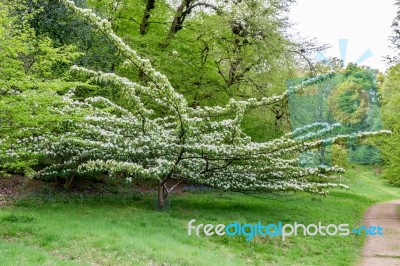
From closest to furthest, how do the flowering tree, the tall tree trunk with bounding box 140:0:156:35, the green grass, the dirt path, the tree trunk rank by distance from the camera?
the green grass < the dirt path < the flowering tree < the tree trunk < the tall tree trunk with bounding box 140:0:156:35

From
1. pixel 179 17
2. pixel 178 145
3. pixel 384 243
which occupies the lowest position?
pixel 384 243

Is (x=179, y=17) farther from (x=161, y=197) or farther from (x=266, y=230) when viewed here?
(x=266, y=230)

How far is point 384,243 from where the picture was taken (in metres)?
11.7

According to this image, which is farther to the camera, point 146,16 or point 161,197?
point 146,16

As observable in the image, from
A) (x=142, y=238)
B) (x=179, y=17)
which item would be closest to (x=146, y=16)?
(x=179, y=17)

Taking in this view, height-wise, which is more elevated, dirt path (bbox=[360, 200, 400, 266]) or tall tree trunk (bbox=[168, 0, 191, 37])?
tall tree trunk (bbox=[168, 0, 191, 37])

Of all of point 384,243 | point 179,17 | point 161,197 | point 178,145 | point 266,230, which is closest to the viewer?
point 178,145

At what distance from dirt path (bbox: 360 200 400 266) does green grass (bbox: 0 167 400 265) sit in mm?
347

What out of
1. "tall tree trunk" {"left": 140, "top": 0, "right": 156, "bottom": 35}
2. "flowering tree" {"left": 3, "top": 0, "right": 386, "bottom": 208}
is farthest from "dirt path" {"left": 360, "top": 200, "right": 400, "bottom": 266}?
"tall tree trunk" {"left": 140, "top": 0, "right": 156, "bottom": 35}

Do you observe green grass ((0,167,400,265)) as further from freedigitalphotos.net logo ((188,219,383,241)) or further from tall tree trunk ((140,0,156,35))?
tall tree trunk ((140,0,156,35))

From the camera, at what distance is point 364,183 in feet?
120

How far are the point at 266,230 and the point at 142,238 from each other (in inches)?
156

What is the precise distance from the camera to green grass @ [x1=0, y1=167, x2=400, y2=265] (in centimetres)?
725

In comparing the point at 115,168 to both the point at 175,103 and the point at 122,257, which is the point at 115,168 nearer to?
the point at 175,103
